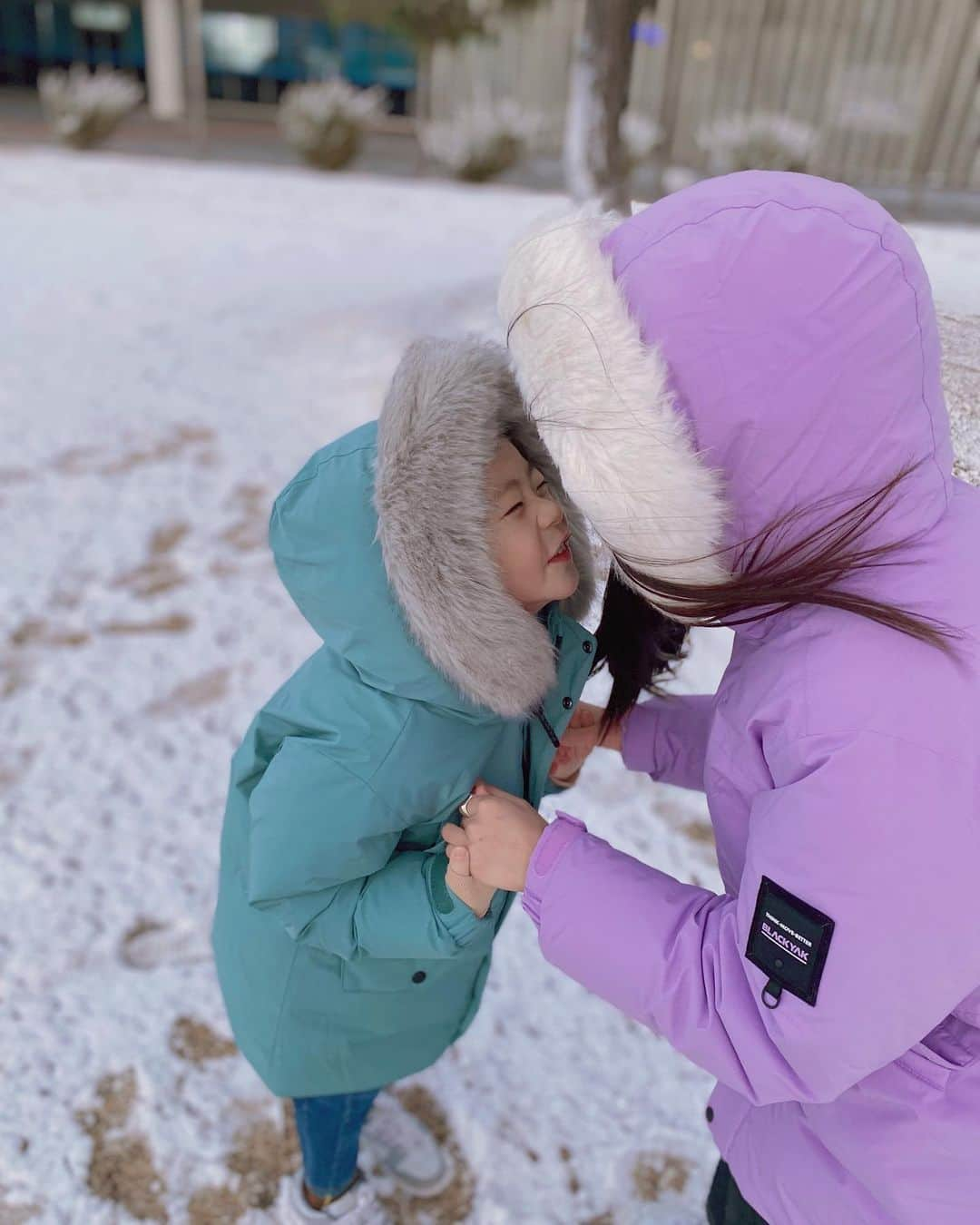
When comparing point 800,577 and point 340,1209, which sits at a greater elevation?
point 800,577

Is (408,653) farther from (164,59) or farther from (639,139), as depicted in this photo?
(164,59)

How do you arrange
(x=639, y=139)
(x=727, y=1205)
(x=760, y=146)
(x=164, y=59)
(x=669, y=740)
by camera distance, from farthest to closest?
(x=164, y=59) → (x=639, y=139) → (x=760, y=146) → (x=669, y=740) → (x=727, y=1205)

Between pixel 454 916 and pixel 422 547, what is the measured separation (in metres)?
0.41

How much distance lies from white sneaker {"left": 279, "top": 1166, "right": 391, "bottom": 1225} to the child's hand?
2.45ft

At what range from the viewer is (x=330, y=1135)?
4.56 ft

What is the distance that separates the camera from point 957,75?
459 inches

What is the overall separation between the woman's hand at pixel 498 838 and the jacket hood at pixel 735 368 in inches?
13.0

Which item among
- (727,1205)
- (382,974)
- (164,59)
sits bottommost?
(164,59)

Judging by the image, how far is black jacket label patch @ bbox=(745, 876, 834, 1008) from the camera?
74 cm

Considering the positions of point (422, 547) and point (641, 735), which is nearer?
point (422, 547)

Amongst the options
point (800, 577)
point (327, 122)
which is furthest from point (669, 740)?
point (327, 122)

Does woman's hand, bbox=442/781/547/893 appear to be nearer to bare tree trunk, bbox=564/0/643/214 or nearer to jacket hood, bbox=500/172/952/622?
jacket hood, bbox=500/172/952/622

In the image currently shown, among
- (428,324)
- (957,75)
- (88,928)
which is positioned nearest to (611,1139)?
(88,928)

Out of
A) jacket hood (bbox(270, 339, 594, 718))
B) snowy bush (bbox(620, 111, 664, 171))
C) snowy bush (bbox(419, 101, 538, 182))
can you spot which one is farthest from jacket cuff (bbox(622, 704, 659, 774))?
snowy bush (bbox(620, 111, 664, 171))
